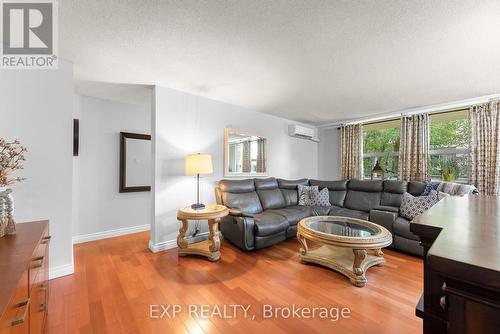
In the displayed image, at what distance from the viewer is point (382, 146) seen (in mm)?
4582

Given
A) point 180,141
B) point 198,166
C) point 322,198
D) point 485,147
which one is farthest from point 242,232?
point 485,147

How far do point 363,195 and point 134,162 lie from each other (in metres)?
4.20

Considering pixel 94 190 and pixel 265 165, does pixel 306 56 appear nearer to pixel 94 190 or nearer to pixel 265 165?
pixel 265 165

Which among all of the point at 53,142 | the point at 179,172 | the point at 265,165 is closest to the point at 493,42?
the point at 265,165

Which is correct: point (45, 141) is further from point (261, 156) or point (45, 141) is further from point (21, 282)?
point (261, 156)

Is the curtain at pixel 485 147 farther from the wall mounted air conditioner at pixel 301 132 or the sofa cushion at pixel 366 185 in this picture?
the wall mounted air conditioner at pixel 301 132

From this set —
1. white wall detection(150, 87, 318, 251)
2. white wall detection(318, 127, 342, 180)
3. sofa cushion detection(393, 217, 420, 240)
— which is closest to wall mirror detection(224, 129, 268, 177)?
white wall detection(150, 87, 318, 251)

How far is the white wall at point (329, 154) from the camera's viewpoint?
527 centimetres

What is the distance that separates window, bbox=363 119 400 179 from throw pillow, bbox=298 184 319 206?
1585 millimetres

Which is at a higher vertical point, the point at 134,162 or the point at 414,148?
the point at 414,148

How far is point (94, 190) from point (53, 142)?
139cm

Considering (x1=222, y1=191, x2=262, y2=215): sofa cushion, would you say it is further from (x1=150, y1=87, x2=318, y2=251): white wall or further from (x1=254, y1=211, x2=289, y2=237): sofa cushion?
(x1=150, y1=87, x2=318, y2=251): white wall

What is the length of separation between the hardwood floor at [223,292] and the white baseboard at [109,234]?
41cm

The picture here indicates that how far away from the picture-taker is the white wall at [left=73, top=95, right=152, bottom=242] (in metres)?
3.18
